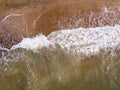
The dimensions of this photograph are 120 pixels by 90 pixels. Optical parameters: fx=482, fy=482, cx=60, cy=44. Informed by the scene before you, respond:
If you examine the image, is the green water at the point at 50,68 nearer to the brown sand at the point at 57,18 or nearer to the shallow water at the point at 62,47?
the shallow water at the point at 62,47

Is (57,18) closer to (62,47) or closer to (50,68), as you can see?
(62,47)

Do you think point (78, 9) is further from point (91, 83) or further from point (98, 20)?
point (91, 83)

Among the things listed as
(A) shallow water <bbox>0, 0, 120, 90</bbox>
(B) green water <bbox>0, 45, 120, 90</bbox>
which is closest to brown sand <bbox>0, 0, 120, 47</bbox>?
(A) shallow water <bbox>0, 0, 120, 90</bbox>

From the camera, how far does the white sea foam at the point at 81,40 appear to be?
105 inches

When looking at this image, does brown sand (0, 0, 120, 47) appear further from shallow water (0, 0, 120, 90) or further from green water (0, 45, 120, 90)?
green water (0, 45, 120, 90)

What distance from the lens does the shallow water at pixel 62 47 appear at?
267cm

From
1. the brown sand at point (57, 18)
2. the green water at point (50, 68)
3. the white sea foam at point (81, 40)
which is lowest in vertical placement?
the green water at point (50, 68)

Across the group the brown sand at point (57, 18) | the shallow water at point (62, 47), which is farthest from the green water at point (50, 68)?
the brown sand at point (57, 18)

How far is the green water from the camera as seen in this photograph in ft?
8.75

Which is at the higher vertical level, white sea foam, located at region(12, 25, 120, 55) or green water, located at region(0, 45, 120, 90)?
white sea foam, located at region(12, 25, 120, 55)

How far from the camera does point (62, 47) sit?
2.66 metres

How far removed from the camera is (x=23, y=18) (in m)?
2.73

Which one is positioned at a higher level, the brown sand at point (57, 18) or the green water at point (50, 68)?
the brown sand at point (57, 18)

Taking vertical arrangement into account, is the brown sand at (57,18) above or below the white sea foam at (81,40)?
above
